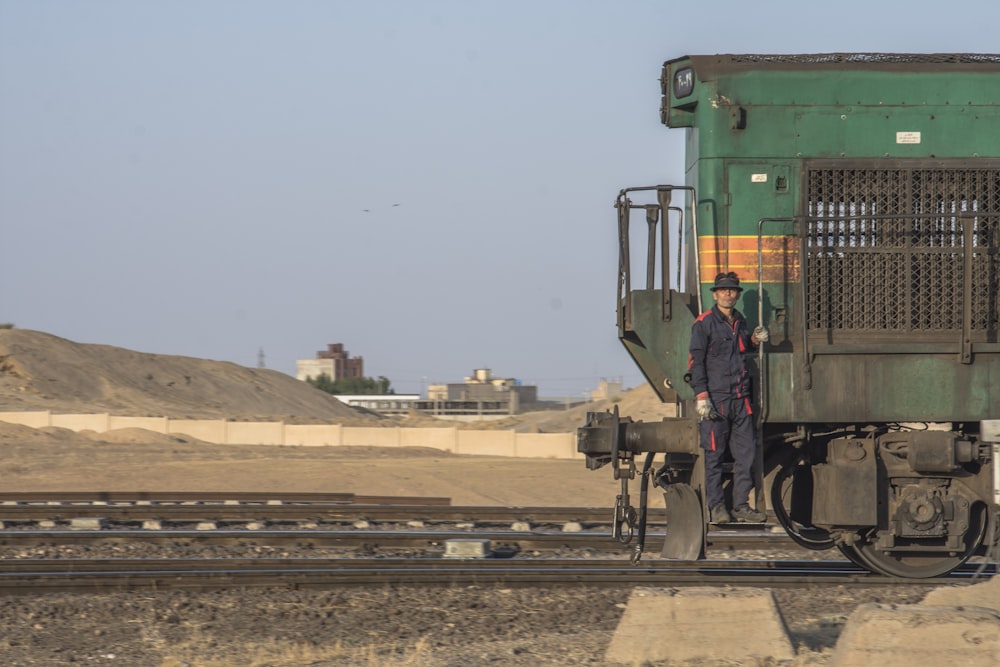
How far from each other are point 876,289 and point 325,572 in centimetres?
497

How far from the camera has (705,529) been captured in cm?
872

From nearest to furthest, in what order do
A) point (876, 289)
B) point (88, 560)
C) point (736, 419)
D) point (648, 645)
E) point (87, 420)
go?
point (648, 645)
point (736, 419)
point (876, 289)
point (88, 560)
point (87, 420)

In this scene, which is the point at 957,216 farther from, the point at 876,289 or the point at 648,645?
the point at 648,645

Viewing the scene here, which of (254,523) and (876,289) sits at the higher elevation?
(876,289)

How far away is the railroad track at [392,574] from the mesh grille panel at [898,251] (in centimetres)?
212

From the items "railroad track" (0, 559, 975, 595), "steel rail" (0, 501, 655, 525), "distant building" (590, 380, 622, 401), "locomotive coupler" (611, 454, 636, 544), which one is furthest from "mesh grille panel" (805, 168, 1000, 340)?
"distant building" (590, 380, 622, 401)

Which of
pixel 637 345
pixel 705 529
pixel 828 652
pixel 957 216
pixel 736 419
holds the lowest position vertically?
pixel 828 652

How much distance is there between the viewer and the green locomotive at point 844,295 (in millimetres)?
8586

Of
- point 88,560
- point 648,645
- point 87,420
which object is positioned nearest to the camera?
point 648,645

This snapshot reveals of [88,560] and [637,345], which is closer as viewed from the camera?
[637,345]

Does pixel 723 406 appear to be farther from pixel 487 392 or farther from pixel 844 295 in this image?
pixel 487 392

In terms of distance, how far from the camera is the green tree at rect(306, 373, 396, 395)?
91500mm

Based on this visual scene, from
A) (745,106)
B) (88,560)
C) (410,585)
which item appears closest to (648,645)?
(410,585)

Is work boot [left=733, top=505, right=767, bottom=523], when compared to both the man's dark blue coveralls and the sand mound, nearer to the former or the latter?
the man's dark blue coveralls
